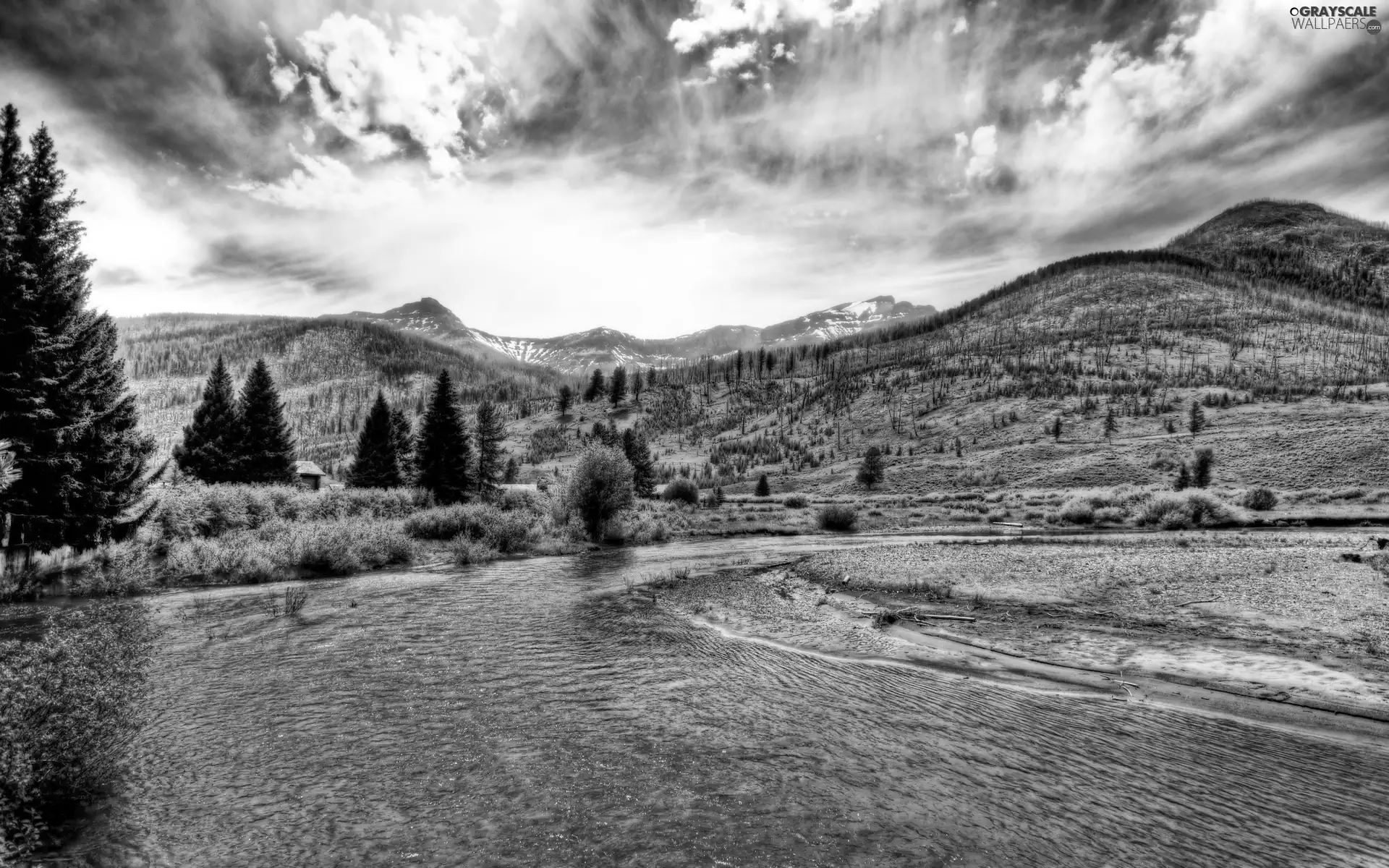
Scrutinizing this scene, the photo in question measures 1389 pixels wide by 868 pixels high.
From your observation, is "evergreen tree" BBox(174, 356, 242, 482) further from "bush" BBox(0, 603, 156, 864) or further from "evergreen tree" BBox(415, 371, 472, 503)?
"bush" BBox(0, 603, 156, 864)

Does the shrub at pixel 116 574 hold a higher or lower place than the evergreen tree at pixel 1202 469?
lower

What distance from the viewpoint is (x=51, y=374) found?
19578mm

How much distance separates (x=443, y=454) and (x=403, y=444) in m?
21.0

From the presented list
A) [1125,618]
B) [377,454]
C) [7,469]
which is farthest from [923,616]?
[377,454]

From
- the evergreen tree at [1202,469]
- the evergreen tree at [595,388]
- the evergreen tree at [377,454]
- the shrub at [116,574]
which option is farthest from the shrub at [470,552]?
the evergreen tree at [595,388]

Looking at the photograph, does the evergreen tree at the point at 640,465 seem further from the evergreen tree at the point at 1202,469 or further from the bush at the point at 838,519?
the evergreen tree at the point at 1202,469

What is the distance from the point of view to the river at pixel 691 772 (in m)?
6.90

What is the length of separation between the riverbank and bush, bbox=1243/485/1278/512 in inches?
765

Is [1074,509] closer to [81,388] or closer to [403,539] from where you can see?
[403,539]

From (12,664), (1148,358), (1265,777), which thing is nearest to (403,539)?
(12,664)

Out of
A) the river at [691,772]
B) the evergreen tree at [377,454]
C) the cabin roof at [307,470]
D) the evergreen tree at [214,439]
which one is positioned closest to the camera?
the river at [691,772]

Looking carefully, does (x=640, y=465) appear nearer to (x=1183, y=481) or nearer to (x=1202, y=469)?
(x=1183, y=481)

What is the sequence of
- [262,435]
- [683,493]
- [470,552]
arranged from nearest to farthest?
[470,552] < [262,435] < [683,493]

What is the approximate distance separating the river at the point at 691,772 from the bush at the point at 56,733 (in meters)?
0.46
